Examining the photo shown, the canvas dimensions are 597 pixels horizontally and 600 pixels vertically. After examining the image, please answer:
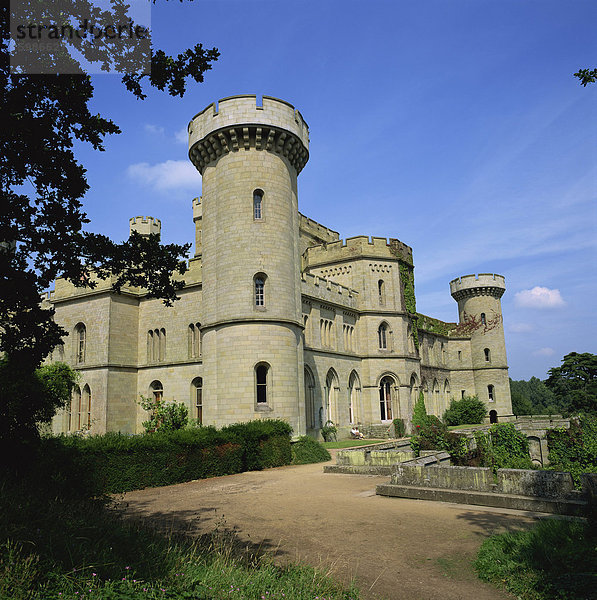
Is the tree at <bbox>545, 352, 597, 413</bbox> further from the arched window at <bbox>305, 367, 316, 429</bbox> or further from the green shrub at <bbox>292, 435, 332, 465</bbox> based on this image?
the green shrub at <bbox>292, 435, 332, 465</bbox>

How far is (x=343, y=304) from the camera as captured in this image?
29938 mm

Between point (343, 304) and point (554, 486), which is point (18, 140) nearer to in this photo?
point (554, 486)

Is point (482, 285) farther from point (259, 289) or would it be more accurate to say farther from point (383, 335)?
point (259, 289)

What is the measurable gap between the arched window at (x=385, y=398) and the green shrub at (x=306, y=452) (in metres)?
13.2

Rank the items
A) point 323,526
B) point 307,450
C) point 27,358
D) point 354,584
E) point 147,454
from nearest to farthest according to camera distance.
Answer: point 354,584, point 323,526, point 27,358, point 147,454, point 307,450

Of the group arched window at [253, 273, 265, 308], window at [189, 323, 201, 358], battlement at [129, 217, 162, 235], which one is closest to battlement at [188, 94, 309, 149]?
arched window at [253, 273, 265, 308]

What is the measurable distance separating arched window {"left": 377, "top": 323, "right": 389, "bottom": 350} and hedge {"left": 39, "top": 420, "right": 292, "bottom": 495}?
1587 centimetres

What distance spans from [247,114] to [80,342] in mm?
16303

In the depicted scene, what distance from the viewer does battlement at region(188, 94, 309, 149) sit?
20234 millimetres

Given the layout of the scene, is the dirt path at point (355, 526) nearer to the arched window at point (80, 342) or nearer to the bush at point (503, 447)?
the bush at point (503, 447)

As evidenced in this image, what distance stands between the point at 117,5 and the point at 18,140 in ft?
8.59

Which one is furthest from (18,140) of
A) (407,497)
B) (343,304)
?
(343,304)

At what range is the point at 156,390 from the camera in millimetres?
26297

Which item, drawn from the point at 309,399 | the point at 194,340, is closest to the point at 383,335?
the point at 309,399
